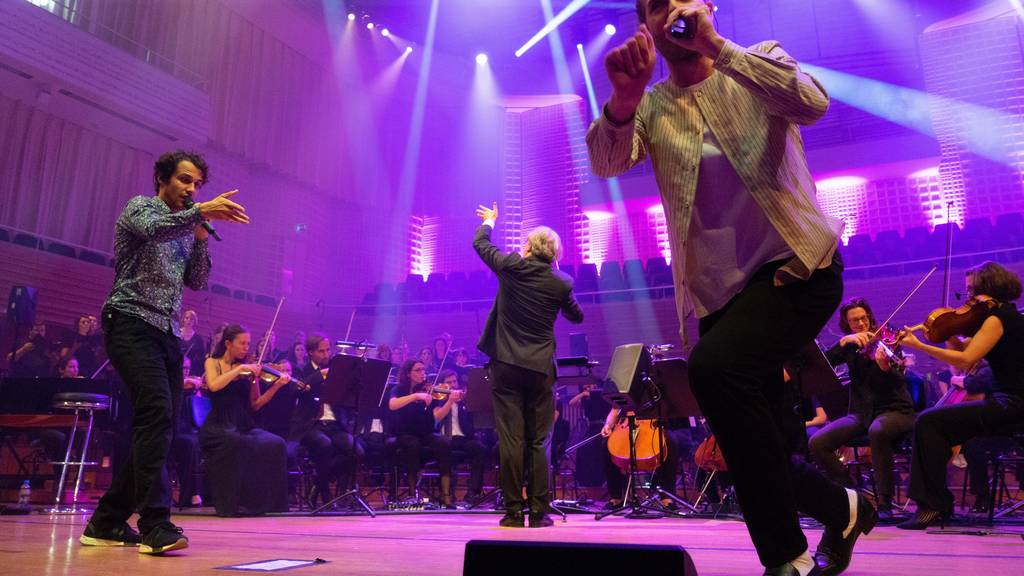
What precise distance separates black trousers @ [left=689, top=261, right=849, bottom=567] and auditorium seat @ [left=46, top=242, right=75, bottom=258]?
420 inches

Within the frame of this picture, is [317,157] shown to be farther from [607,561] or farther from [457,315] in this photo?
[607,561]

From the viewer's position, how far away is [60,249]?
1012 centimetres

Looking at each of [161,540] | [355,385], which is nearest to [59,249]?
[355,385]

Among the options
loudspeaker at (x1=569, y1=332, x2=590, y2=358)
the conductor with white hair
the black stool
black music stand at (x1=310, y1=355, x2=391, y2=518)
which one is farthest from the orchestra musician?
loudspeaker at (x1=569, y1=332, x2=590, y2=358)

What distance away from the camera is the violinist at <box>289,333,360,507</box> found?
5723 mm

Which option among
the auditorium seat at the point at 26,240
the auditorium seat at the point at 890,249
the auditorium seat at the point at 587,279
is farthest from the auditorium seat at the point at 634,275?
the auditorium seat at the point at 26,240

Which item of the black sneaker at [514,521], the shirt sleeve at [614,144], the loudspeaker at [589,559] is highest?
the shirt sleeve at [614,144]

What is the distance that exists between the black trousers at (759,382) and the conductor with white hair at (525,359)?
2.50 metres

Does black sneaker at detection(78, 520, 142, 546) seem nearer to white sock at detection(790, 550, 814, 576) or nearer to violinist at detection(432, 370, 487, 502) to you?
white sock at detection(790, 550, 814, 576)

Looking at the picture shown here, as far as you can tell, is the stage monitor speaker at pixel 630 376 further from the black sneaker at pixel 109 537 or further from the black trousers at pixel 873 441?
the black sneaker at pixel 109 537

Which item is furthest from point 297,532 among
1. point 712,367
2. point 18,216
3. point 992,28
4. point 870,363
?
point 992,28

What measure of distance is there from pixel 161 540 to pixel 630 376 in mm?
2804

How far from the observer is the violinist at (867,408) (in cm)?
423

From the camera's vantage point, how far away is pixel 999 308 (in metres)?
3.64
